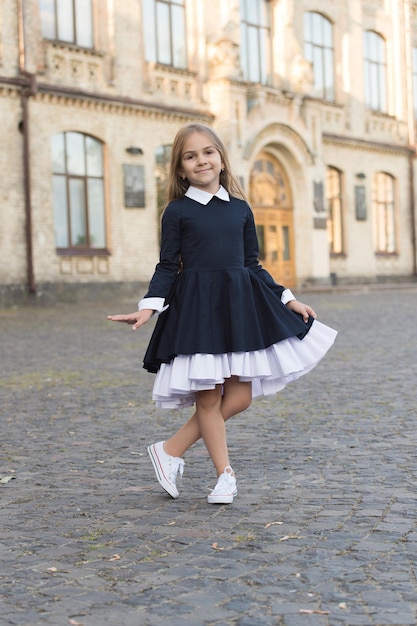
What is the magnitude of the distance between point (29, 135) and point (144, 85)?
14.1 feet

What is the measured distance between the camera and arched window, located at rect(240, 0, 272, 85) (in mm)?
27828

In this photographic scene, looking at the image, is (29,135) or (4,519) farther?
(29,135)

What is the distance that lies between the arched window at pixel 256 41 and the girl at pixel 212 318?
24.2 metres

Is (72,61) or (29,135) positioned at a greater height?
(72,61)

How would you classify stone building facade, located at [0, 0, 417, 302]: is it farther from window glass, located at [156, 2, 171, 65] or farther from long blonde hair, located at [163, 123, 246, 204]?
long blonde hair, located at [163, 123, 246, 204]

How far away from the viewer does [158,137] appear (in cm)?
2478

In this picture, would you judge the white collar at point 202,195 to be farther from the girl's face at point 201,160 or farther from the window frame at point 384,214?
the window frame at point 384,214

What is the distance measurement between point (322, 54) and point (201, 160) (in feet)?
93.4

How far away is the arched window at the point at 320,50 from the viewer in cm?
3059

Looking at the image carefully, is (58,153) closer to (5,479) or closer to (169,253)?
(5,479)

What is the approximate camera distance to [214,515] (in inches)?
156

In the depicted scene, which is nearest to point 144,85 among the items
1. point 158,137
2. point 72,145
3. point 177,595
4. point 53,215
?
point 158,137

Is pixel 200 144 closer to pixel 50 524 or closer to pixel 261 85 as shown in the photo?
pixel 50 524

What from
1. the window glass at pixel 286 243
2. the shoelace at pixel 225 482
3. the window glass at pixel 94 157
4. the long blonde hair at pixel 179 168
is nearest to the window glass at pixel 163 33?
the window glass at pixel 94 157
